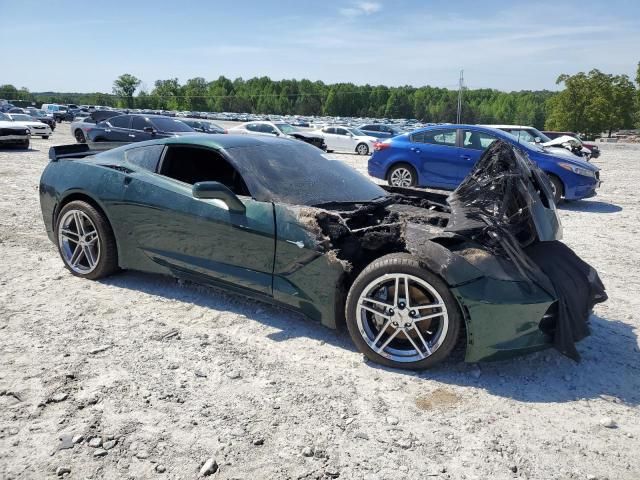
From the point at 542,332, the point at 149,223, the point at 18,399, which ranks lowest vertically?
the point at 18,399

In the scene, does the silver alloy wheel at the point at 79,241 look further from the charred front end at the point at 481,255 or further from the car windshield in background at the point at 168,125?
the car windshield in background at the point at 168,125

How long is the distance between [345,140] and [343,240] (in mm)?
20231

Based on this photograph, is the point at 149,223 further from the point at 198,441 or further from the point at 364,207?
the point at 198,441

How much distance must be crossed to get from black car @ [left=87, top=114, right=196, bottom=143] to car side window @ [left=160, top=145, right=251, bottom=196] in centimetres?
983

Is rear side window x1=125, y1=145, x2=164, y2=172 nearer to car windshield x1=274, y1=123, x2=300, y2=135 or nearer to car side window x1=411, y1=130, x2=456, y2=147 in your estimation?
car side window x1=411, y1=130, x2=456, y2=147

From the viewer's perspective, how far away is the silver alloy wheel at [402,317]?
3.03m

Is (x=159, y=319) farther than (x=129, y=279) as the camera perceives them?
No

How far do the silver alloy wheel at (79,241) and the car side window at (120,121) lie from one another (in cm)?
1107

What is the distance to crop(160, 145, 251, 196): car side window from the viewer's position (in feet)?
13.7

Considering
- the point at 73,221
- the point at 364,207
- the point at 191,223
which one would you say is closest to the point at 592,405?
the point at 364,207

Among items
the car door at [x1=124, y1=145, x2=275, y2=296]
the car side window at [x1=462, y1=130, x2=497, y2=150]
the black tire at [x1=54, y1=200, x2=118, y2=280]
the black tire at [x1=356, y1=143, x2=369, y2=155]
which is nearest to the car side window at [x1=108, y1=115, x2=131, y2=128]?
the car side window at [x1=462, y1=130, x2=497, y2=150]

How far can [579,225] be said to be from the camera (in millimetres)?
7680

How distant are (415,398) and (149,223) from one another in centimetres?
256

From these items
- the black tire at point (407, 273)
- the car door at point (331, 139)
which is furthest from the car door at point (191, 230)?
the car door at point (331, 139)
